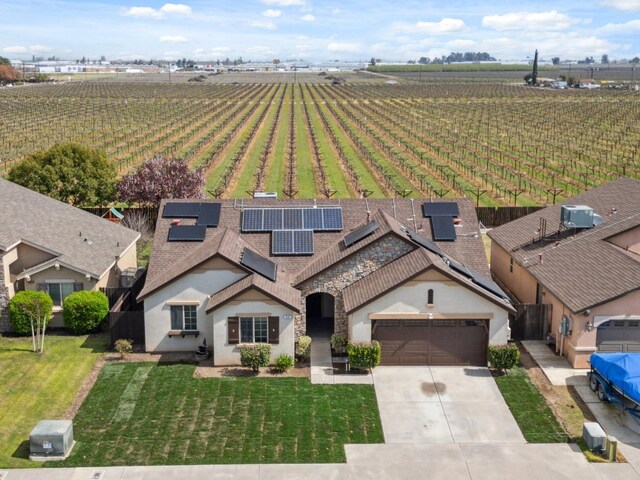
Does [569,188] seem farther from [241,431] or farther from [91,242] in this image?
[241,431]

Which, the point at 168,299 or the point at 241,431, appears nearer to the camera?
the point at 241,431

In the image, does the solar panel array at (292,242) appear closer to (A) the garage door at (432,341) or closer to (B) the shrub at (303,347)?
(B) the shrub at (303,347)

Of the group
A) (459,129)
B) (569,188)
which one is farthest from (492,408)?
(459,129)

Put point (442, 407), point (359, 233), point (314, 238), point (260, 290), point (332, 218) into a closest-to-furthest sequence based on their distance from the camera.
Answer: point (442, 407) < point (260, 290) < point (359, 233) < point (314, 238) < point (332, 218)

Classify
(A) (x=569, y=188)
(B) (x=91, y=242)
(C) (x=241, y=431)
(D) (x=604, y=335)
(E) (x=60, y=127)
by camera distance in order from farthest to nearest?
(E) (x=60, y=127)
(A) (x=569, y=188)
(B) (x=91, y=242)
(D) (x=604, y=335)
(C) (x=241, y=431)

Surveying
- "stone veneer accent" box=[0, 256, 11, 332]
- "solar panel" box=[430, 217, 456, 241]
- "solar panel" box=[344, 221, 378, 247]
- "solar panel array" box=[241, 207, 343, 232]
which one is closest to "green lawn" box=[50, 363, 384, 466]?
"stone veneer accent" box=[0, 256, 11, 332]

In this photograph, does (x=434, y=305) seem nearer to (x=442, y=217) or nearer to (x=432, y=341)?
(x=432, y=341)

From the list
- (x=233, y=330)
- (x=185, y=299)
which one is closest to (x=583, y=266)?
(x=233, y=330)
